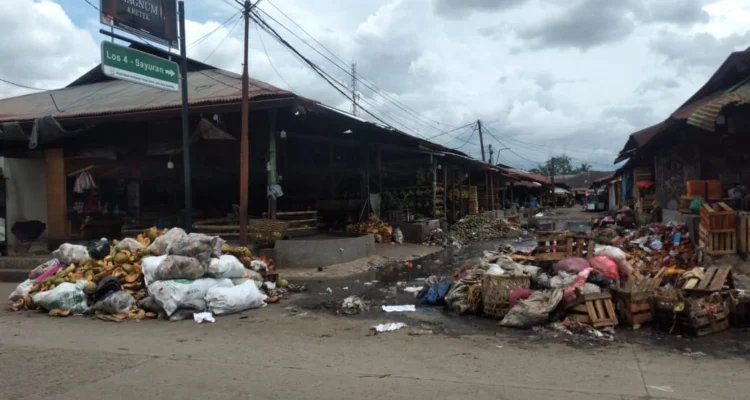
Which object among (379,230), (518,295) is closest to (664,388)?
(518,295)

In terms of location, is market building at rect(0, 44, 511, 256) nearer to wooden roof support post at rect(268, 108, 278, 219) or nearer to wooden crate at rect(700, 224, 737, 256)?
wooden roof support post at rect(268, 108, 278, 219)

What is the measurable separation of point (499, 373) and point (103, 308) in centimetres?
634

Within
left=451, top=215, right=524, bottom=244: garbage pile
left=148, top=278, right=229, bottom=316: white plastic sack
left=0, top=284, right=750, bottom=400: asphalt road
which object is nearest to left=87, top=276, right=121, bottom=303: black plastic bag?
left=148, top=278, right=229, bottom=316: white plastic sack

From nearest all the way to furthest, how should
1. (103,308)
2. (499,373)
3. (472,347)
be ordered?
(499,373) < (472,347) < (103,308)

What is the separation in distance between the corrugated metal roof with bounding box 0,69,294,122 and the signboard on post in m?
2.13

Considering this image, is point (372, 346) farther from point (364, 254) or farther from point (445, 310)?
point (364, 254)

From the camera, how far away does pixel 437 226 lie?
20172mm

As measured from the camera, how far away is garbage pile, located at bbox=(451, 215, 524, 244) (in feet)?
73.2

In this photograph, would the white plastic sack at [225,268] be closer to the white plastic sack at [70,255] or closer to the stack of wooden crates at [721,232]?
the white plastic sack at [70,255]

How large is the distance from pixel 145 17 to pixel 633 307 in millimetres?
10663

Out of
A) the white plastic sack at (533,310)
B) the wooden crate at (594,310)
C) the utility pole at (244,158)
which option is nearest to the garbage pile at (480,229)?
the utility pole at (244,158)

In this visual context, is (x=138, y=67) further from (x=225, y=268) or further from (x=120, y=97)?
(x=120, y=97)

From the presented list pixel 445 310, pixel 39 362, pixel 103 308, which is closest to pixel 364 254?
pixel 445 310

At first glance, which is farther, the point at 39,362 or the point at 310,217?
the point at 310,217
